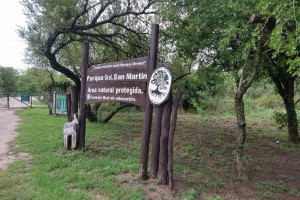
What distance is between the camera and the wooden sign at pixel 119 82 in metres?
5.04

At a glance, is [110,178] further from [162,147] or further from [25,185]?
[25,185]

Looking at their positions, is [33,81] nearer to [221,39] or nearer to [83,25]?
[83,25]

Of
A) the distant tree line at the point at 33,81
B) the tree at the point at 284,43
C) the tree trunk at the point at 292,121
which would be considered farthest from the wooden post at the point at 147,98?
the distant tree line at the point at 33,81

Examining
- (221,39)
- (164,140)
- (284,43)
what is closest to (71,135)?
(164,140)

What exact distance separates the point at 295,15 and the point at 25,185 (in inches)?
170

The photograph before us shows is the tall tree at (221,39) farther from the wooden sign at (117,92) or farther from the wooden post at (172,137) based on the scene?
the wooden sign at (117,92)

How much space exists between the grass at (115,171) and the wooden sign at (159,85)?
128 cm

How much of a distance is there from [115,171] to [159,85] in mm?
1734

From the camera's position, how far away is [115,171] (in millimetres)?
5031

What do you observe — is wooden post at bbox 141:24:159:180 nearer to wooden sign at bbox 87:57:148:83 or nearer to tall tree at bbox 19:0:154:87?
wooden sign at bbox 87:57:148:83

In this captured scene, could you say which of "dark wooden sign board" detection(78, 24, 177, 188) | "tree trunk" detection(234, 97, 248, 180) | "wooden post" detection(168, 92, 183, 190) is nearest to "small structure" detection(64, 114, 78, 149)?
"dark wooden sign board" detection(78, 24, 177, 188)

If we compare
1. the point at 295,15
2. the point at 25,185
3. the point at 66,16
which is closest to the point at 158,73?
the point at 295,15

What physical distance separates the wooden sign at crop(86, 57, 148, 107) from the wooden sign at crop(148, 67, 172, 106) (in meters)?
0.30

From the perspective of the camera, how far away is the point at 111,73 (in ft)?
19.5
